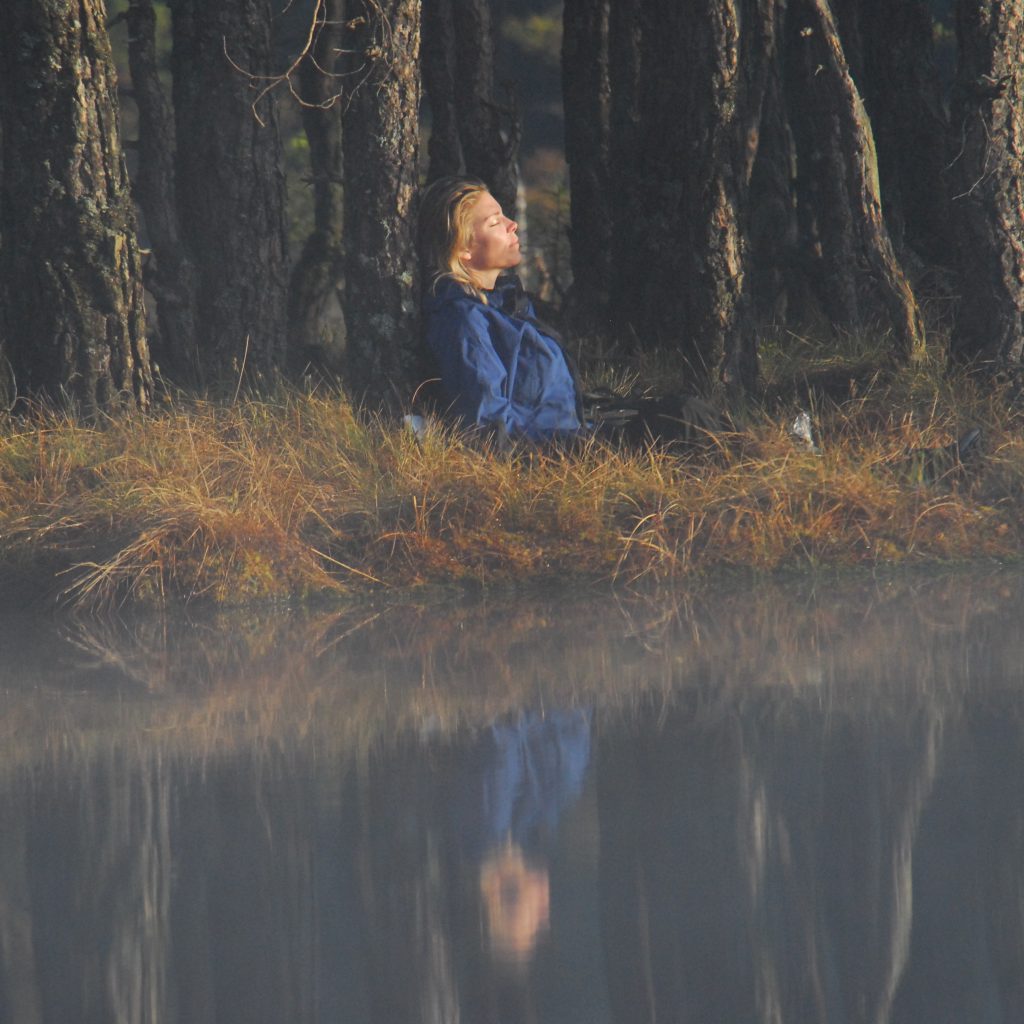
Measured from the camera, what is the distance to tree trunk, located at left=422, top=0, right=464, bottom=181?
11.8 m

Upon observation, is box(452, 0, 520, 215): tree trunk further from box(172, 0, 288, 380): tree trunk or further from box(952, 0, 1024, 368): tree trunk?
box(952, 0, 1024, 368): tree trunk

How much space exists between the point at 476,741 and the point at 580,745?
0.96 ft

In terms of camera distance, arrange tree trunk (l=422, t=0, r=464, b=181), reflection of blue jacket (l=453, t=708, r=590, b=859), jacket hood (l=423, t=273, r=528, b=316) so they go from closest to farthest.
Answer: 1. reflection of blue jacket (l=453, t=708, r=590, b=859)
2. jacket hood (l=423, t=273, r=528, b=316)
3. tree trunk (l=422, t=0, r=464, b=181)

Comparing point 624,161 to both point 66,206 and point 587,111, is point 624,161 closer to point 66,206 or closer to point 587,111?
point 587,111

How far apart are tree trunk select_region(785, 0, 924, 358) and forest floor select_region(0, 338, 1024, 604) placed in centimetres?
196

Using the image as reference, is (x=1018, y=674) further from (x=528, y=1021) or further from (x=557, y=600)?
(x=528, y=1021)

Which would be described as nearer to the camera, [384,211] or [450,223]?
[450,223]

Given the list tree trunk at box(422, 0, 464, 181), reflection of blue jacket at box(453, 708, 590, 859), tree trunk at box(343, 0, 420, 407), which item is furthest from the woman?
tree trunk at box(422, 0, 464, 181)

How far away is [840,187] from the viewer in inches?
428

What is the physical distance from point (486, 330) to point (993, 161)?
3002mm

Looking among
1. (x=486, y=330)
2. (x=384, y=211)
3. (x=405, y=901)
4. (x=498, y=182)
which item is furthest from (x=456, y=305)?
(x=405, y=901)

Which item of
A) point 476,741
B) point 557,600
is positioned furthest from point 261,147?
point 476,741

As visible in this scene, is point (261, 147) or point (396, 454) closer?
point (396, 454)

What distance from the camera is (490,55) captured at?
11.1 m
